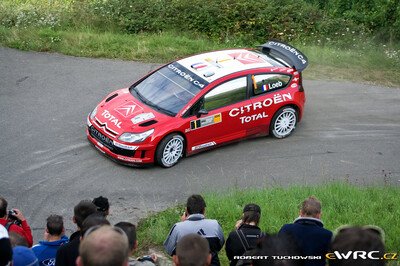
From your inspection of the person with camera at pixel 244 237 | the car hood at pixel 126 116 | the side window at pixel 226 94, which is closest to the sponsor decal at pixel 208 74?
the side window at pixel 226 94

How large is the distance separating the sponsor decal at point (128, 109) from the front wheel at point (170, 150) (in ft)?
2.93

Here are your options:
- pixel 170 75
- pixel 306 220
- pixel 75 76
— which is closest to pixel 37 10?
pixel 75 76

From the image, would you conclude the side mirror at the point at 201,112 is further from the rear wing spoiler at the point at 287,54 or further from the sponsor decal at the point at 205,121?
the rear wing spoiler at the point at 287,54

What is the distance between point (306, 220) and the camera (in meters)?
7.54

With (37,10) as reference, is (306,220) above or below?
above

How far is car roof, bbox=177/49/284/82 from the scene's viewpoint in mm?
14438

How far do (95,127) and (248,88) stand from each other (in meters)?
3.10

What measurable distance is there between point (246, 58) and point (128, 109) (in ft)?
9.19

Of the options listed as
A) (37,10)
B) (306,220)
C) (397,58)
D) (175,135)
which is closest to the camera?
(306,220)

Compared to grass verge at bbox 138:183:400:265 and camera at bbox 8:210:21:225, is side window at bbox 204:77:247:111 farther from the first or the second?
camera at bbox 8:210:21:225

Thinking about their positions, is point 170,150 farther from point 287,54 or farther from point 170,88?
point 287,54

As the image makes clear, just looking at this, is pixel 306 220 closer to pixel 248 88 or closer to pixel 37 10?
pixel 248 88

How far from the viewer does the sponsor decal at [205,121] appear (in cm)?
1387

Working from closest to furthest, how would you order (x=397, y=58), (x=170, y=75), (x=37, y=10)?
(x=170, y=75), (x=397, y=58), (x=37, y=10)
